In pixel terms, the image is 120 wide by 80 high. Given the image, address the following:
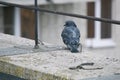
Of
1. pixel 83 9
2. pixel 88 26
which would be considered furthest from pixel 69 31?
pixel 88 26

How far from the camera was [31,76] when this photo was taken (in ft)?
10.5

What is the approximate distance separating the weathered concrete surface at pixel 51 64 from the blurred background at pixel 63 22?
6.92 metres

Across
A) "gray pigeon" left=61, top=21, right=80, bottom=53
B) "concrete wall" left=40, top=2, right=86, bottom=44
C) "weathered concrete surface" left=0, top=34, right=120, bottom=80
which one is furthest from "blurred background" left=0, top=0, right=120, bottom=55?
"weathered concrete surface" left=0, top=34, right=120, bottom=80

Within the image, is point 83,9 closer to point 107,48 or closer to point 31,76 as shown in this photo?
point 107,48

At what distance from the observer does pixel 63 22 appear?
12.1 metres

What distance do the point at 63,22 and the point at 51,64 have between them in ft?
28.8

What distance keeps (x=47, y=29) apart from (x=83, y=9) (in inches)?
35.5

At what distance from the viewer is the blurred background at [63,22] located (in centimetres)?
1150

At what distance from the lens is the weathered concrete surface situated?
121 inches

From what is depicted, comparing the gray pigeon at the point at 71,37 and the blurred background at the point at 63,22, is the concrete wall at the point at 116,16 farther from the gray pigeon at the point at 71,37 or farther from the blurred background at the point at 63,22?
the gray pigeon at the point at 71,37

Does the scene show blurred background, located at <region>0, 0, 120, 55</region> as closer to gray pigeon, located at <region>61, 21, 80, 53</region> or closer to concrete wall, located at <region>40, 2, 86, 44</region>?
concrete wall, located at <region>40, 2, 86, 44</region>

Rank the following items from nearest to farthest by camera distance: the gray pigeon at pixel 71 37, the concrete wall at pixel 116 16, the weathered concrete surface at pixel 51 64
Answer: the weathered concrete surface at pixel 51 64
the gray pigeon at pixel 71 37
the concrete wall at pixel 116 16

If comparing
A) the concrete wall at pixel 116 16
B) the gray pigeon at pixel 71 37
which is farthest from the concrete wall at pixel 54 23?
the gray pigeon at pixel 71 37

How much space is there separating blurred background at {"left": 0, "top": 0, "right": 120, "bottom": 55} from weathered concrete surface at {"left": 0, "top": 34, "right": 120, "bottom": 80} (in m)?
6.92
